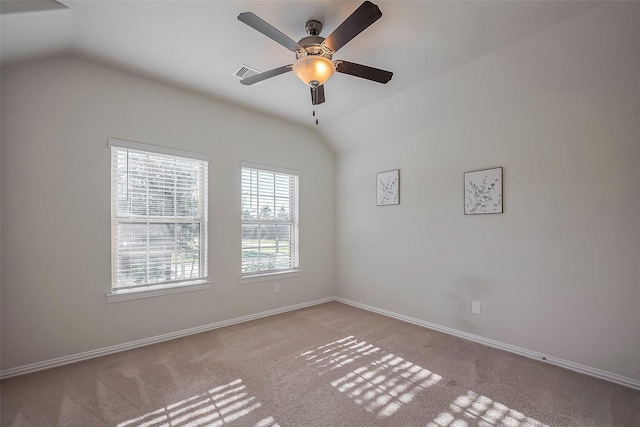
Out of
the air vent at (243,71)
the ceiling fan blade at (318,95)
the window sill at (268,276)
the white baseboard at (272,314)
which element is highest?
the air vent at (243,71)

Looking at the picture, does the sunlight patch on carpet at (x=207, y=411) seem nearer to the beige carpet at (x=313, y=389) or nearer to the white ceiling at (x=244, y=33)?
the beige carpet at (x=313, y=389)

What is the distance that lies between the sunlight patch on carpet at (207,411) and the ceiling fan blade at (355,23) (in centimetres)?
255

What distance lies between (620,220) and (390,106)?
2.45 m

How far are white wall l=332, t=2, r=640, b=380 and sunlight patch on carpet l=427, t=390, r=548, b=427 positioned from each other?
3.63 ft

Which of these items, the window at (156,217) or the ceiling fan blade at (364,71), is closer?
the ceiling fan blade at (364,71)

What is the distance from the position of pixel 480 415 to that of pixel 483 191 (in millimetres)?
2128

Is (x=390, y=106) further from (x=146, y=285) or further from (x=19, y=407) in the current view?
(x=19, y=407)

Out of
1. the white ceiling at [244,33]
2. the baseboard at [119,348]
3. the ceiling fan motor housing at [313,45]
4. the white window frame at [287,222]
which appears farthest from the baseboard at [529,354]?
the ceiling fan motor housing at [313,45]

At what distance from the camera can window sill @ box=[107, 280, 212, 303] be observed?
2912 mm

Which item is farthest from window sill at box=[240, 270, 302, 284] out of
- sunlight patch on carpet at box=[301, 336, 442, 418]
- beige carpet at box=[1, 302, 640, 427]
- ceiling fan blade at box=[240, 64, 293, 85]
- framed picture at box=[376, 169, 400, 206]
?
ceiling fan blade at box=[240, 64, 293, 85]

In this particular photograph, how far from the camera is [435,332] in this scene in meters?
3.49

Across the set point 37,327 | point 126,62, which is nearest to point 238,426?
point 37,327

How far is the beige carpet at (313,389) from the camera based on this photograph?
197 cm

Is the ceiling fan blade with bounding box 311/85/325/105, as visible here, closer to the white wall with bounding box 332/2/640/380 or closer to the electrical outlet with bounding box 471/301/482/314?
the white wall with bounding box 332/2/640/380
